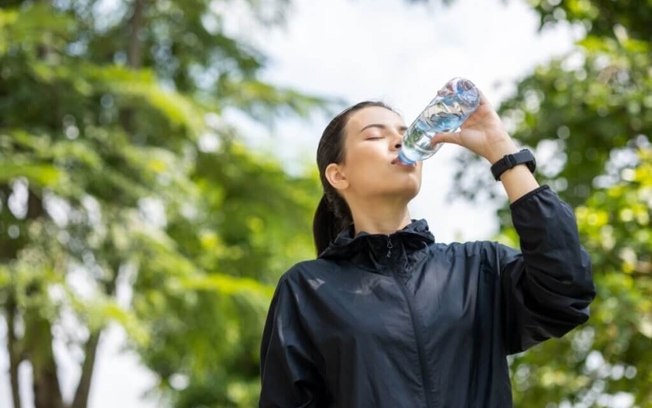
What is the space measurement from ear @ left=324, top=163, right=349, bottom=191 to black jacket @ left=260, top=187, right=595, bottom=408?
0.15 meters

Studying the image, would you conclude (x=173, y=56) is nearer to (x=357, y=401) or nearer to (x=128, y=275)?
(x=128, y=275)

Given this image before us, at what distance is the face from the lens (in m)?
2.40

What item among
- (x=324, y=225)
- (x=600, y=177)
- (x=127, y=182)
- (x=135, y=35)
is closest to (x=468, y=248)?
(x=324, y=225)

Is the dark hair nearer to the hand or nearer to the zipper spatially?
the hand

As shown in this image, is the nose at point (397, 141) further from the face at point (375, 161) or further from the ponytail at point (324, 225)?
the ponytail at point (324, 225)

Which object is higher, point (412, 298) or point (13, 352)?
point (13, 352)

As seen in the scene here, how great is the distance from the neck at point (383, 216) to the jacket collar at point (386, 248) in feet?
0.15

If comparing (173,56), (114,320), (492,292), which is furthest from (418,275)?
(173,56)

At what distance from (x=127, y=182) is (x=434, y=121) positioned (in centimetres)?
832

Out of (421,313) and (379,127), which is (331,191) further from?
(421,313)

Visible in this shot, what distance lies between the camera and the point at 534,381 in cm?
820

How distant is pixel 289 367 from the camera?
231 cm

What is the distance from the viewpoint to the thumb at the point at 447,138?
236 cm

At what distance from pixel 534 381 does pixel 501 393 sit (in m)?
6.11
